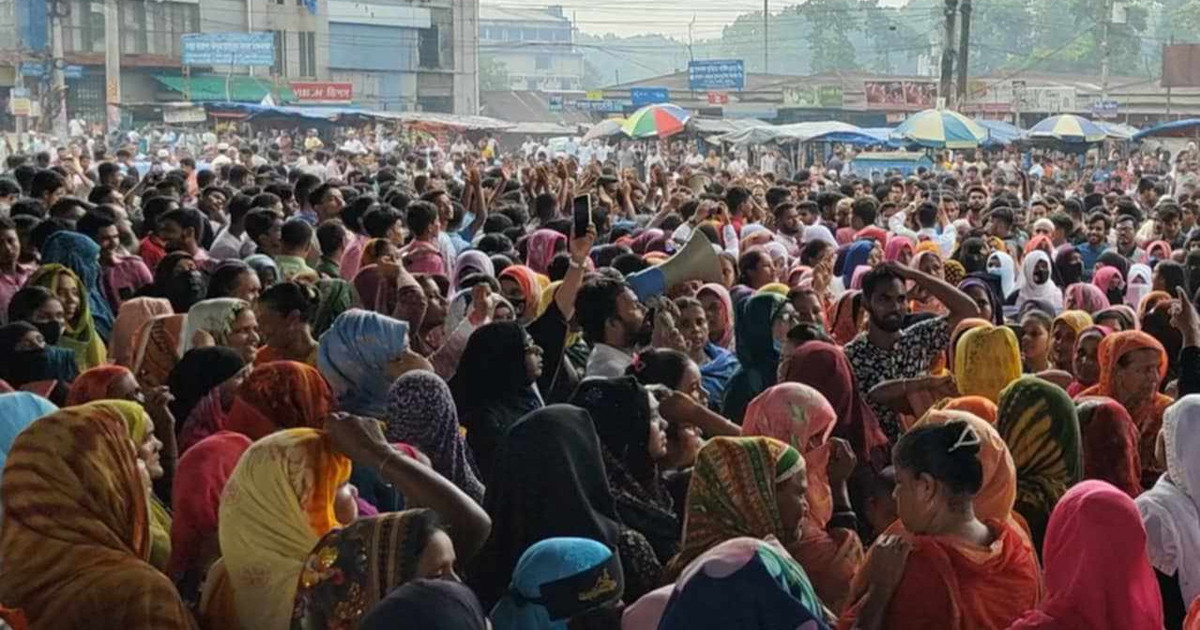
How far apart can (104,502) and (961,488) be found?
186 cm

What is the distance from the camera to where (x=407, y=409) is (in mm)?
4387

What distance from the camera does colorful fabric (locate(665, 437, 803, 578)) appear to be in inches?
147

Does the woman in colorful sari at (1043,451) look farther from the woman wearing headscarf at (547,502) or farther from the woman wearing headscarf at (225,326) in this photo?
the woman wearing headscarf at (225,326)

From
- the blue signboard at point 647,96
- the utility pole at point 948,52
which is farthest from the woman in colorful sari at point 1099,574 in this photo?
the blue signboard at point 647,96

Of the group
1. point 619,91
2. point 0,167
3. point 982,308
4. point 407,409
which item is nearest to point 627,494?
point 407,409

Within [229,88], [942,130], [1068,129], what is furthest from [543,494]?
[229,88]

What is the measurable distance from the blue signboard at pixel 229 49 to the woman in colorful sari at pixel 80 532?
43551 millimetres

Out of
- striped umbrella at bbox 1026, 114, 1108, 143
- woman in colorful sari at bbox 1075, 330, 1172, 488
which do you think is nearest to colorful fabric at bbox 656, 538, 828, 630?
woman in colorful sari at bbox 1075, 330, 1172, 488

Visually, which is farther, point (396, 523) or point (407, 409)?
point (407, 409)

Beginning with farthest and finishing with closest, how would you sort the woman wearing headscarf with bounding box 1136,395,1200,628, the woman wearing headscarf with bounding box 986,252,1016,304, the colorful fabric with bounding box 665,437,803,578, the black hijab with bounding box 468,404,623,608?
1. the woman wearing headscarf with bounding box 986,252,1016,304
2. the woman wearing headscarf with bounding box 1136,395,1200,628
3. the black hijab with bounding box 468,404,623,608
4. the colorful fabric with bounding box 665,437,803,578

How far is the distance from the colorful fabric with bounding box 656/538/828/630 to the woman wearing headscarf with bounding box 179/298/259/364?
310cm

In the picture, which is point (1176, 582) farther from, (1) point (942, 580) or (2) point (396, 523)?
(2) point (396, 523)

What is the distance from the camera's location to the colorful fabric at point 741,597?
9.50 ft

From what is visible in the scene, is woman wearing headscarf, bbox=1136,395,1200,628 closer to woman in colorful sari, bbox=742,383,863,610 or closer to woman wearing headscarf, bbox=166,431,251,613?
woman in colorful sari, bbox=742,383,863,610
